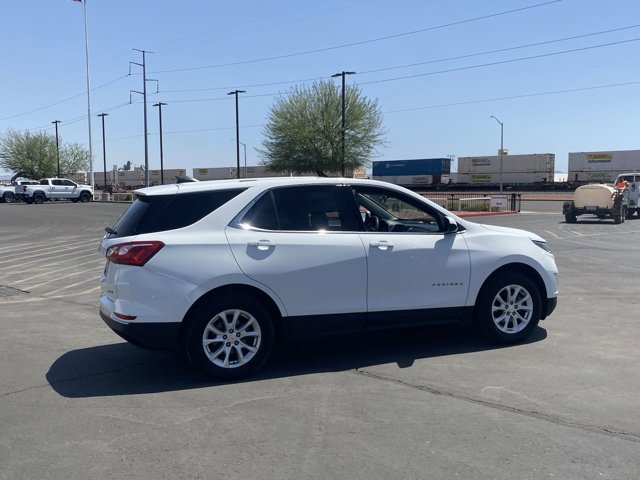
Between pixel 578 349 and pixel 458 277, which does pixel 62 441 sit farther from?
pixel 578 349

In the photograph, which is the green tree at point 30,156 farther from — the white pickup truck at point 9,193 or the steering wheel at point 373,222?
the steering wheel at point 373,222

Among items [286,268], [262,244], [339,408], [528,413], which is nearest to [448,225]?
[286,268]

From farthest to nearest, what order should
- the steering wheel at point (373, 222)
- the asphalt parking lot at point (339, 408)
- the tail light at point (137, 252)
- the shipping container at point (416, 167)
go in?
the shipping container at point (416, 167) → the steering wheel at point (373, 222) → the tail light at point (137, 252) → the asphalt parking lot at point (339, 408)

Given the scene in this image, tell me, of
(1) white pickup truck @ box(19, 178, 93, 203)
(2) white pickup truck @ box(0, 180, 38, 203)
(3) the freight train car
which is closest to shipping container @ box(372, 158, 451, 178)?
(3) the freight train car

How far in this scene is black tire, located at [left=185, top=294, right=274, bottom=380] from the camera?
5.57m

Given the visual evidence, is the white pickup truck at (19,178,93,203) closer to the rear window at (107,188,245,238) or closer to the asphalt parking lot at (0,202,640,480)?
the asphalt parking lot at (0,202,640,480)

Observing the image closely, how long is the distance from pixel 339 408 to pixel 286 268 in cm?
138

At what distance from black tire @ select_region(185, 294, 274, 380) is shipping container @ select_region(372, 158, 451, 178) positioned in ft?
262

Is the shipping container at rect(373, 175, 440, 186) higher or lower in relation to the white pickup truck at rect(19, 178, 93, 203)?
higher

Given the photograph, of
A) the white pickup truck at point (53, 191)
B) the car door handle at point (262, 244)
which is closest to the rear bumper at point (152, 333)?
the car door handle at point (262, 244)

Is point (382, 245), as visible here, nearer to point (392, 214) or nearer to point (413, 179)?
point (392, 214)

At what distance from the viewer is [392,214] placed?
7125 mm

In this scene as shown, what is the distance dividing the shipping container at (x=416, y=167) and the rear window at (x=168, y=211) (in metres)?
79.8

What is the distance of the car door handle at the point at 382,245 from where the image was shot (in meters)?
6.12
